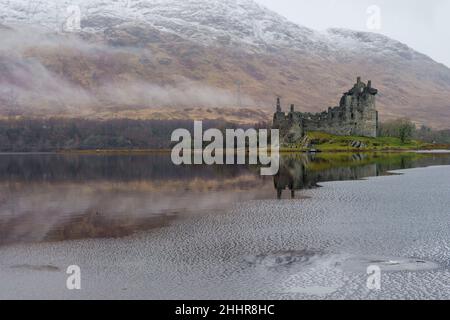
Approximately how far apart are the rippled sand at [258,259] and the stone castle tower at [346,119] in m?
115

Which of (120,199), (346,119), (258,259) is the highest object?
(346,119)

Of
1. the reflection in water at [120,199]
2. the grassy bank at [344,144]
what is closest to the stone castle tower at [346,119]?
the grassy bank at [344,144]

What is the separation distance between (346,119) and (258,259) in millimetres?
132811

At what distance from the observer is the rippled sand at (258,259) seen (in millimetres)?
21969

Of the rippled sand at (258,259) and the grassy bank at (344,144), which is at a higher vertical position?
the grassy bank at (344,144)

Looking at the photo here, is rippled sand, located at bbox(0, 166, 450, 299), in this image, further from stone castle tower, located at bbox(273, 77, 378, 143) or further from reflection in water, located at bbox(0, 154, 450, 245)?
stone castle tower, located at bbox(273, 77, 378, 143)

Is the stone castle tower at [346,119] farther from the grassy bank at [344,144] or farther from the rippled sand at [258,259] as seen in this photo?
the rippled sand at [258,259]

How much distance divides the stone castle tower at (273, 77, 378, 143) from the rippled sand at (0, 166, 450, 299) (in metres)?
115

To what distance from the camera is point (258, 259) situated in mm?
26703

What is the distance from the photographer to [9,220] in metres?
40.8

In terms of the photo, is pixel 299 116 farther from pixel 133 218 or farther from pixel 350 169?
pixel 133 218

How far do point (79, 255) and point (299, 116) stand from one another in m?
133

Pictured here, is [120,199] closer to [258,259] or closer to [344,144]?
[258,259]

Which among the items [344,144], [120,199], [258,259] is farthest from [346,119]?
[258,259]
